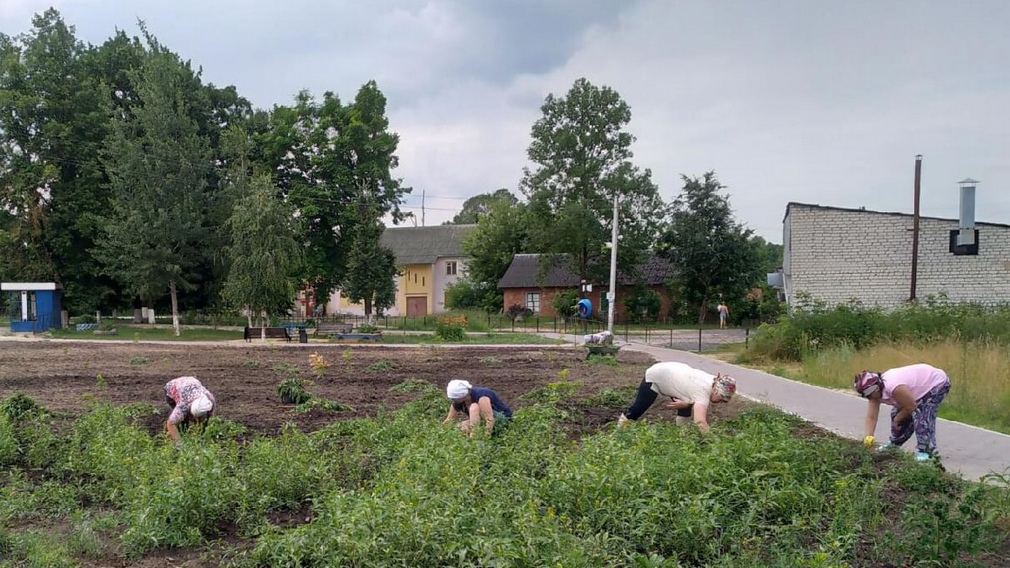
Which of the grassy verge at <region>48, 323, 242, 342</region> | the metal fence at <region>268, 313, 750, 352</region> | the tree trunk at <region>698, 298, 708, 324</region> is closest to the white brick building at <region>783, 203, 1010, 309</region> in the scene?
the metal fence at <region>268, 313, 750, 352</region>

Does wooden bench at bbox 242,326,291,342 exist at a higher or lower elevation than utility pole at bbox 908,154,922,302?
lower

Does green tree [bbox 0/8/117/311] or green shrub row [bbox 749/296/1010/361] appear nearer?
green shrub row [bbox 749/296/1010/361]

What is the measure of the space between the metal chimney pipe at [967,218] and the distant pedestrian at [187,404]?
25031 mm

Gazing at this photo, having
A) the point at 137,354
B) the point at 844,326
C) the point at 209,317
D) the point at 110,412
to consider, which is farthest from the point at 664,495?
the point at 209,317

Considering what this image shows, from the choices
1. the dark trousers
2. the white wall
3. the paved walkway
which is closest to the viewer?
the paved walkway

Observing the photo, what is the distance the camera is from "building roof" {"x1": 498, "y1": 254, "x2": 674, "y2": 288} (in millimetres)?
48594

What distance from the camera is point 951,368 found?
12359 mm

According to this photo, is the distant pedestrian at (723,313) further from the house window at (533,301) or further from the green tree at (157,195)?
the green tree at (157,195)

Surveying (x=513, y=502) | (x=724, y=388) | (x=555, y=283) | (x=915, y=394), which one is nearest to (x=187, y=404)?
(x=513, y=502)

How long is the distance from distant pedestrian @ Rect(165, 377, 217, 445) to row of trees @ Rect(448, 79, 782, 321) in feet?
123

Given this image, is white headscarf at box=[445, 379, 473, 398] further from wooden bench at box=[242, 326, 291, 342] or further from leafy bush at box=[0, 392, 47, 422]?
wooden bench at box=[242, 326, 291, 342]

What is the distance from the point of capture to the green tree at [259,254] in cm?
2917

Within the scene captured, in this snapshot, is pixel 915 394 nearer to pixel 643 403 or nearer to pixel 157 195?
pixel 643 403

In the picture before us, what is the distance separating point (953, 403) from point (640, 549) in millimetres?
8658
